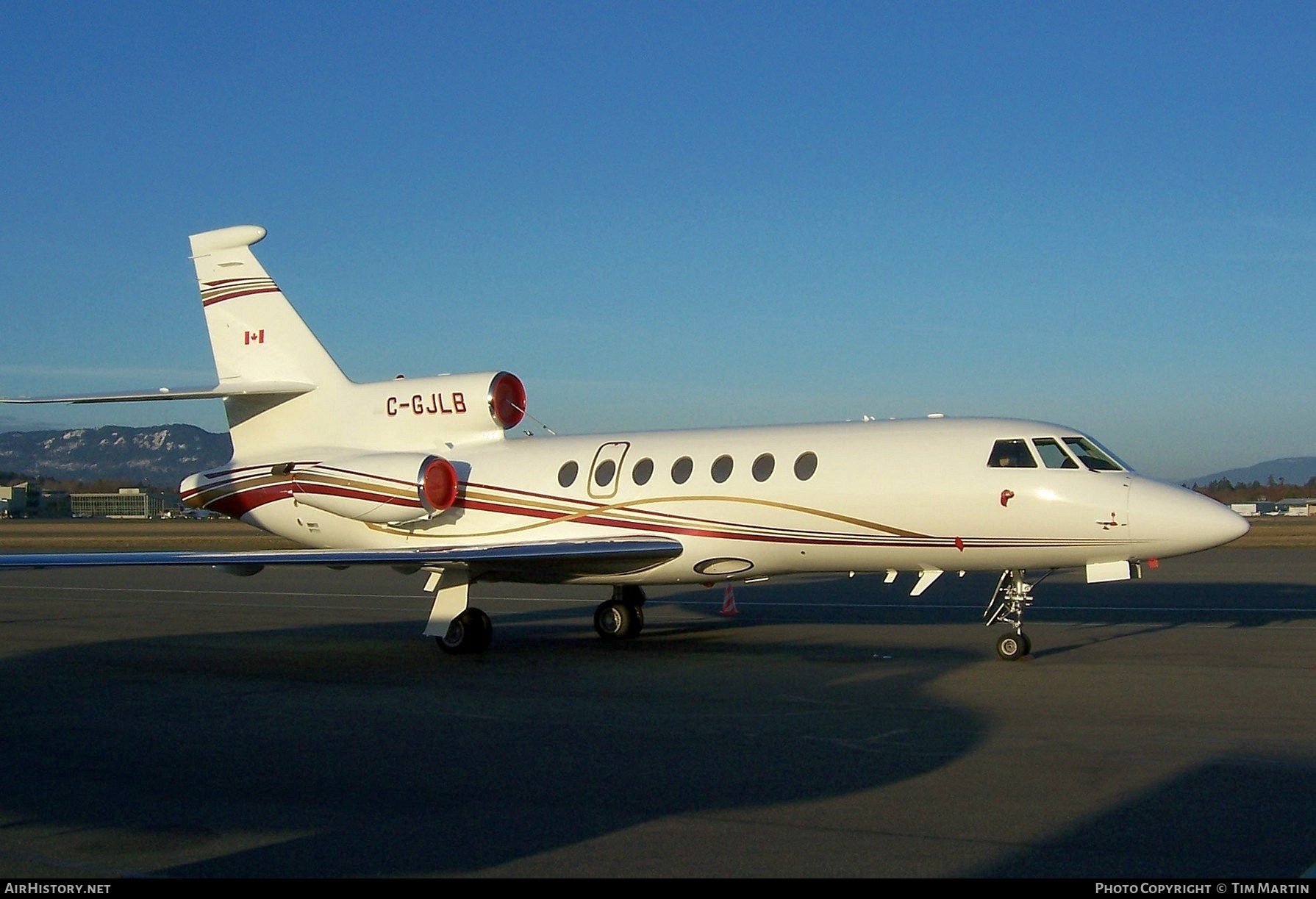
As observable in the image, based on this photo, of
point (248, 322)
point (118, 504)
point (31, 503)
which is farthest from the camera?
point (118, 504)

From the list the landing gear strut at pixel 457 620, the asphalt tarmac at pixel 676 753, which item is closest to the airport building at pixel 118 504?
the asphalt tarmac at pixel 676 753

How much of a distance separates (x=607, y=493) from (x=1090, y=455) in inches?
254

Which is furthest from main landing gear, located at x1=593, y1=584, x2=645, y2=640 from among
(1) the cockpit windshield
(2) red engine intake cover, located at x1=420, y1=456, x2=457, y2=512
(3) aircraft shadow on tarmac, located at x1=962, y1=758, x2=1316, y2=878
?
(3) aircraft shadow on tarmac, located at x1=962, y1=758, x2=1316, y2=878

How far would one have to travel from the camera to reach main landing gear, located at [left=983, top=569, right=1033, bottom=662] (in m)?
14.4

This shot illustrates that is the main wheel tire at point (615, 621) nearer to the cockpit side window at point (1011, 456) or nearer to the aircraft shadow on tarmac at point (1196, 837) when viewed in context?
the cockpit side window at point (1011, 456)

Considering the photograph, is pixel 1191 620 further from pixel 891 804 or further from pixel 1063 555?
pixel 891 804

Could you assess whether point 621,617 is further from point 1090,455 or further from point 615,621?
point 1090,455

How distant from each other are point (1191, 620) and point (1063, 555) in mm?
6151

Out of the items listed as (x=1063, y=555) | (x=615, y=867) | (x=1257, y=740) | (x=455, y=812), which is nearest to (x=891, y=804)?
(x=615, y=867)

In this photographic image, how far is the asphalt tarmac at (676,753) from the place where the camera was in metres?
6.64

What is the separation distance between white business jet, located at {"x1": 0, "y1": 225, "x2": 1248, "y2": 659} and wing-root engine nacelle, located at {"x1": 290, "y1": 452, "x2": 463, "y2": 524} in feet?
0.11

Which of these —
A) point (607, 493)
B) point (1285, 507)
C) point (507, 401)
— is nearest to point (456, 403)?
point (507, 401)

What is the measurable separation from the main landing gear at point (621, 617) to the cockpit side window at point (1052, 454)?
6.23m

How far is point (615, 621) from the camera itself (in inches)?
718
